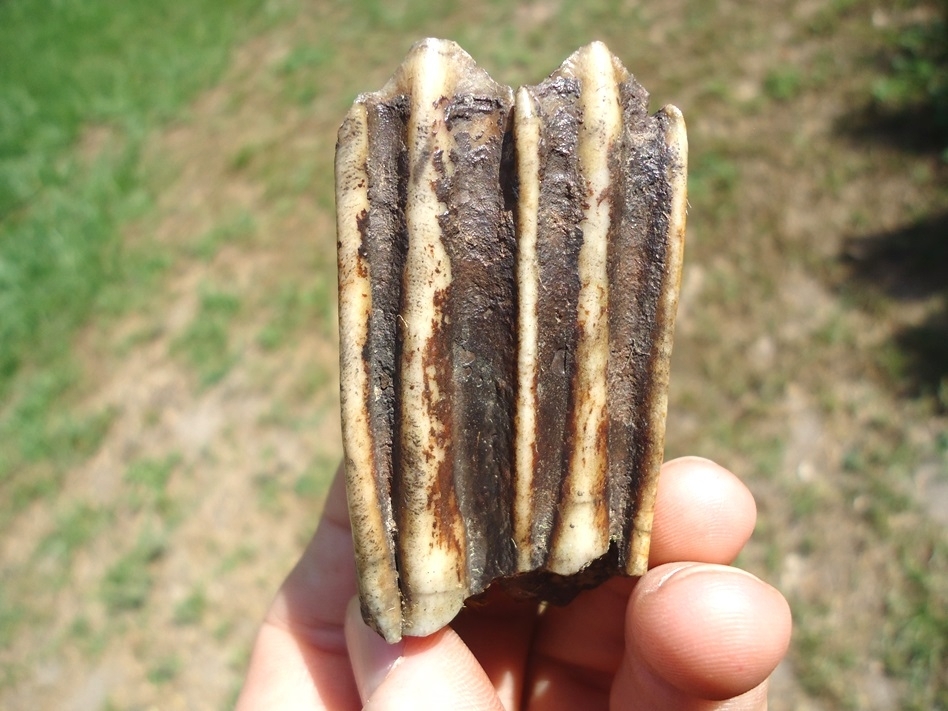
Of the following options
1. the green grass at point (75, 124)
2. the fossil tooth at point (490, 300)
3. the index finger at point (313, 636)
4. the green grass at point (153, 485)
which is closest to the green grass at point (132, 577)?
the green grass at point (153, 485)

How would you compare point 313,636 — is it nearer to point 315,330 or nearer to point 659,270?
point 659,270

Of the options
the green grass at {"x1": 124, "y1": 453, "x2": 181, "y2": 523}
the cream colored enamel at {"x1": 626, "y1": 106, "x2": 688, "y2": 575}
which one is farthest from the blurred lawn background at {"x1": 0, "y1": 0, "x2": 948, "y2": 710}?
the cream colored enamel at {"x1": 626, "y1": 106, "x2": 688, "y2": 575}

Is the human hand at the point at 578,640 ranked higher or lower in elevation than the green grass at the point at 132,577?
higher

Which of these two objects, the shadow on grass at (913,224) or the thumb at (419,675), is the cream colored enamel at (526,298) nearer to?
the thumb at (419,675)

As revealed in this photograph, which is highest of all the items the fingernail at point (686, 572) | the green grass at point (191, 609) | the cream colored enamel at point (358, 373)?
the cream colored enamel at point (358, 373)

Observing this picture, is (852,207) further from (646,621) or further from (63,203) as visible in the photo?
(63,203)

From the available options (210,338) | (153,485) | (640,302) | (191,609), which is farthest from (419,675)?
(210,338)

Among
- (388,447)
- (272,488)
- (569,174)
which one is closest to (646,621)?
(388,447)
